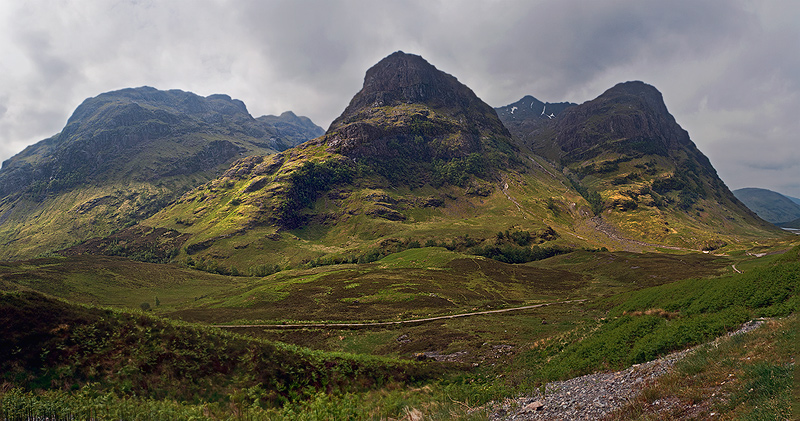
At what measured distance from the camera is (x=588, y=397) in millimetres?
14914

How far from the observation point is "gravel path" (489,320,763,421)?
1347 centimetres

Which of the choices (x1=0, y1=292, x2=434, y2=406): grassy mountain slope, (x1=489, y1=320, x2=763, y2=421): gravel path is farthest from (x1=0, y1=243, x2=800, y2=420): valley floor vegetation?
(x1=489, y1=320, x2=763, y2=421): gravel path

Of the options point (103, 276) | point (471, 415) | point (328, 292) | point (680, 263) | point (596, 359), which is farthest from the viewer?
point (103, 276)

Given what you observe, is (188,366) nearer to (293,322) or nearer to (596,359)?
(596,359)

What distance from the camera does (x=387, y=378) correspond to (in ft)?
84.2

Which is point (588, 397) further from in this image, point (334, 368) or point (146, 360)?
point (146, 360)

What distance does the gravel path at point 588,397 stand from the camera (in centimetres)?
1347

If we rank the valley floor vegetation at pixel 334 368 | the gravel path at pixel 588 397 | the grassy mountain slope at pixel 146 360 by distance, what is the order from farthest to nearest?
1. the grassy mountain slope at pixel 146 360
2. the gravel path at pixel 588 397
3. the valley floor vegetation at pixel 334 368

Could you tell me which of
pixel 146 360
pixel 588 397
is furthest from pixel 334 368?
pixel 588 397

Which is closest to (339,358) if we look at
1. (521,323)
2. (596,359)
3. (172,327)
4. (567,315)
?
(172,327)

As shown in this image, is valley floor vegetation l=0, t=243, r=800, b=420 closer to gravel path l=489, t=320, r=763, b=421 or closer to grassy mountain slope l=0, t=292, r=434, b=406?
grassy mountain slope l=0, t=292, r=434, b=406

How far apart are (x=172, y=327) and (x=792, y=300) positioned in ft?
132

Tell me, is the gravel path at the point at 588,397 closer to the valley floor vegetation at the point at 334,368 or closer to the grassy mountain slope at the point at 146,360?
the valley floor vegetation at the point at 334,368

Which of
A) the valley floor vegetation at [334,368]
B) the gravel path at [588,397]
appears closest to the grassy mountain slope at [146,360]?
the valley floor vegetation at [334,368]
